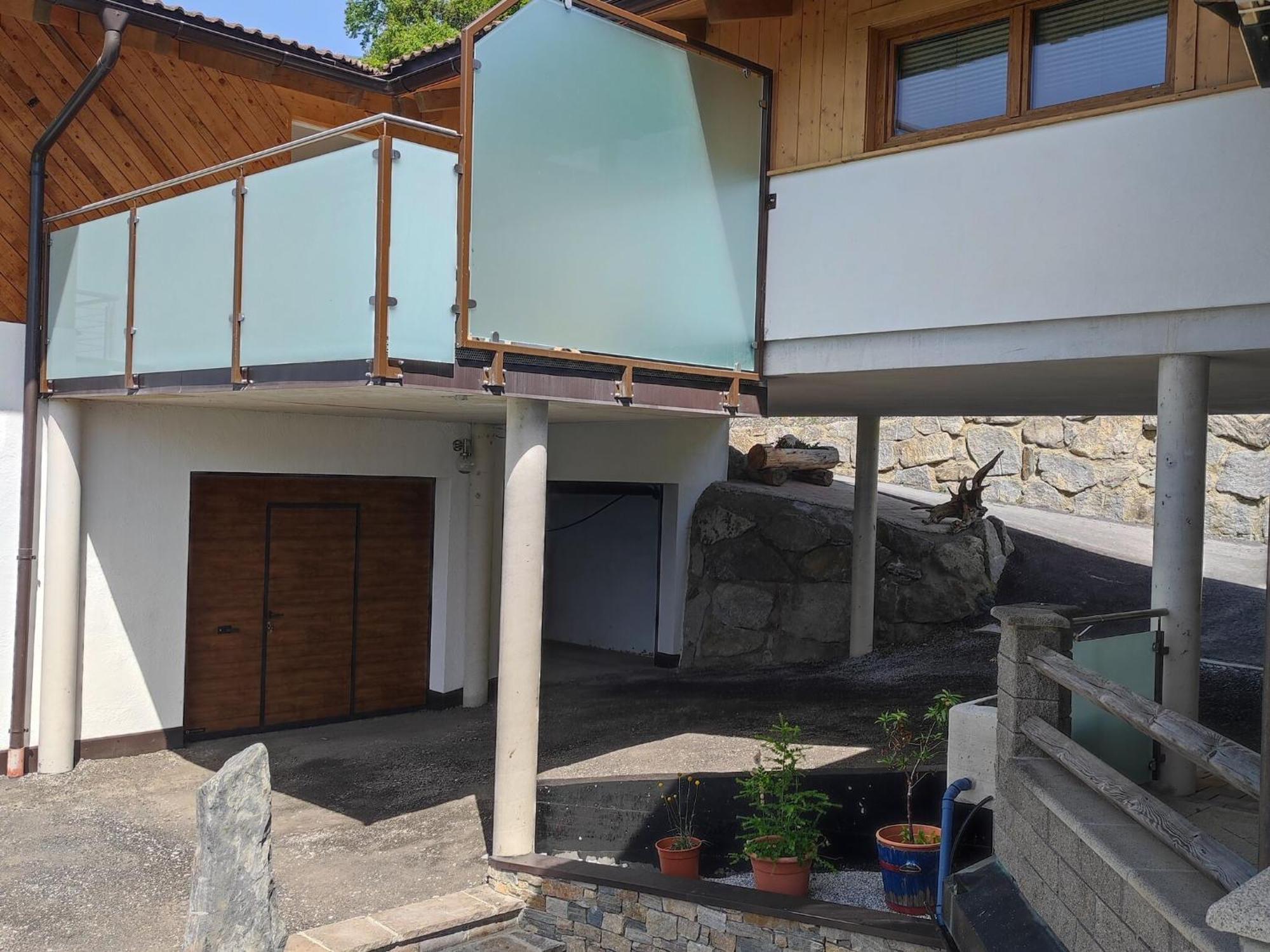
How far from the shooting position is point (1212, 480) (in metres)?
19.2

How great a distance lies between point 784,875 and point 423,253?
4488 millimetres

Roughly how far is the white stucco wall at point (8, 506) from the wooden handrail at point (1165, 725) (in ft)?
27.0

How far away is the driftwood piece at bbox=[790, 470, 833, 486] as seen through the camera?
664 inches

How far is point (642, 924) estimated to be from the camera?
6.89 m

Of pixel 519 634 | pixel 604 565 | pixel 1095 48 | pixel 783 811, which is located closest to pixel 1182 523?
pixel 783 811

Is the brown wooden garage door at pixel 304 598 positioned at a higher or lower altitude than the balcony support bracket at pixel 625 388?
lower

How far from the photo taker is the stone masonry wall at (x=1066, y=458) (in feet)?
62.1

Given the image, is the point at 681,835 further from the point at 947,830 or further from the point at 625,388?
the point at 625,388

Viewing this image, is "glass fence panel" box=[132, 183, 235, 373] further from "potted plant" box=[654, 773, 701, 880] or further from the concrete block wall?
the concrete block wall

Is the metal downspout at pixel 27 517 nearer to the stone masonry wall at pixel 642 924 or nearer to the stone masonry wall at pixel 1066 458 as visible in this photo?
the stone masonry wall at pixel 642 924

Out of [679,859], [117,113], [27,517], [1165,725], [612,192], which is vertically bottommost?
[679,859]

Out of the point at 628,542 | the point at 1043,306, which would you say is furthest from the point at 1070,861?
the point at 628,542

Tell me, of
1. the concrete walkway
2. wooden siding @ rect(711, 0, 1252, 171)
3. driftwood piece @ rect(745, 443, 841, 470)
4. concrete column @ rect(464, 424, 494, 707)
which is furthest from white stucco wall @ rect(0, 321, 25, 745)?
driftwood piece @ rect(745, 443, 841, 470)

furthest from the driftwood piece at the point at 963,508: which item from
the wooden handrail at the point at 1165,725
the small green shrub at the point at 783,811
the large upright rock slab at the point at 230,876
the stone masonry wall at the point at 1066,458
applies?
the large upright rock slab at the point at 230,876
